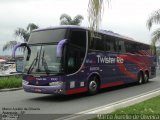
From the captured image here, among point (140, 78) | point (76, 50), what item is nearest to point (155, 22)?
point (140, 78)

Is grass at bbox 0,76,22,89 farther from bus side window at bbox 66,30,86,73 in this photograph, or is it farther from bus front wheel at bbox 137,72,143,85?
bus front wheel at bbox 137,72,143,85

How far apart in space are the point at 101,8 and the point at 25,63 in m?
9.01

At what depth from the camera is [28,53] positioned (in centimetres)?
1541

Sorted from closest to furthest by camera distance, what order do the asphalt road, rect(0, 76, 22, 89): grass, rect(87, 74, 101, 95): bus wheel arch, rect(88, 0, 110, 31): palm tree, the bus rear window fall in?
rect(88, 0, 110, 31): palm tree < the asphalt road < the bus rear window < rect(87, 74, 101, 95): bus wheel arch < rect(0, 76, 22, 89): grass

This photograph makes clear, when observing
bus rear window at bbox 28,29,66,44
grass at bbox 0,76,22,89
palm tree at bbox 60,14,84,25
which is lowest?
grass at bbox 0,76,22,89

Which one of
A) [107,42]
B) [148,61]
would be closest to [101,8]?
[107,42]

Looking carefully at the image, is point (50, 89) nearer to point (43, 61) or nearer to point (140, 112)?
point (43, 61)

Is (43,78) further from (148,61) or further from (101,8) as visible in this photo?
(148,61)

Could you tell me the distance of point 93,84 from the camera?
16922 mm

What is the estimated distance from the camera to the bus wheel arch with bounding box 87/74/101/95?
54.6 feet

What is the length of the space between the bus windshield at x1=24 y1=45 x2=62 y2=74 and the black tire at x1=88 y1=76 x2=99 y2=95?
2.66 m

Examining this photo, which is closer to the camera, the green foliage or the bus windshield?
the green foliage

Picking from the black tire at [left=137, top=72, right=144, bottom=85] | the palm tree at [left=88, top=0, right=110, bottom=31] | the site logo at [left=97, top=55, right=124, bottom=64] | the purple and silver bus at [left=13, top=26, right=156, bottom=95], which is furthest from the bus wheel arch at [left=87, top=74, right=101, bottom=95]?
the palm tree at [left=88, top=0, right=110, bottom=31]

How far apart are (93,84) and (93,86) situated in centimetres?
9
